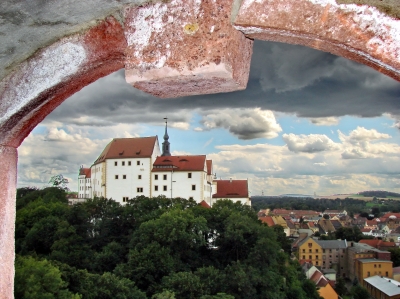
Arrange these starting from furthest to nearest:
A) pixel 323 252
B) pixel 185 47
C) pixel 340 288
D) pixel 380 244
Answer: pixel 380 244 → pixel 323 252 → pixel 340 288 → pixel 185 47

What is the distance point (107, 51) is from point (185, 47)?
1.20 ft

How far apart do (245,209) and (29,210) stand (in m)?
16.1

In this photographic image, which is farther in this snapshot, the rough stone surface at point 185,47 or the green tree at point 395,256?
the green tree at point 395,256

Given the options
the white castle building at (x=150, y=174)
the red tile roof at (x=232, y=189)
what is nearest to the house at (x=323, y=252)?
the red tile roof at (x=232, y=189)

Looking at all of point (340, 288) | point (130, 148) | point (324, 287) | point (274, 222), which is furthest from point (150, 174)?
point (274, 222)

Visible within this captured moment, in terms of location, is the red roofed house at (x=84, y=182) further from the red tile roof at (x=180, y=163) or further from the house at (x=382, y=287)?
the house at (x=382, y=287)

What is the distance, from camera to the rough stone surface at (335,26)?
123 centimetres

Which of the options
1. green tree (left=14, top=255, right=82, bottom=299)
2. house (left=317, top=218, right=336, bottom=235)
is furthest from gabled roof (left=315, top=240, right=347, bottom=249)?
green tree (left=14, top=255, right=82, bottom=299)

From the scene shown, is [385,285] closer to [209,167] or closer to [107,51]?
[209,167]

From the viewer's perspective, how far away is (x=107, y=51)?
1.65 meters

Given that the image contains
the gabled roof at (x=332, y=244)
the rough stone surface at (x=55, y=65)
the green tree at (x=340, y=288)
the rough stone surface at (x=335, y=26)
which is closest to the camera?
the rough stone surface at (x=335, y=26)

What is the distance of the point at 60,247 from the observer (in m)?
24.3

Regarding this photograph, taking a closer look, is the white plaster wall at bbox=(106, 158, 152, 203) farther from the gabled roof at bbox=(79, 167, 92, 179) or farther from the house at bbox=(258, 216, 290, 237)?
the house at bbox=(258, 216, 290, 237)

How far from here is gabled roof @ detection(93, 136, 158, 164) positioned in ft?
134
